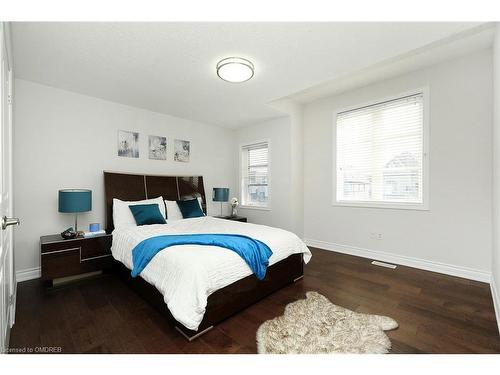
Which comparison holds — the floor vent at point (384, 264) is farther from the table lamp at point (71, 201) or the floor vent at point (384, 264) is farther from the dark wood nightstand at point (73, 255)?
the table lamp at point (71, 201)

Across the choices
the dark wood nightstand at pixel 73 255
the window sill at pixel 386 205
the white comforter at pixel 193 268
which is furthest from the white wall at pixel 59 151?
the window sill at pixel 386 205

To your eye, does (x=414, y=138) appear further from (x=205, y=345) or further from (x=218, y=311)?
(x=205, y=345)

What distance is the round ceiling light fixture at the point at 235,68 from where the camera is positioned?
251 cm

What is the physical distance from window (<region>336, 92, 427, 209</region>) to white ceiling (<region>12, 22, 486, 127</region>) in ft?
4.19

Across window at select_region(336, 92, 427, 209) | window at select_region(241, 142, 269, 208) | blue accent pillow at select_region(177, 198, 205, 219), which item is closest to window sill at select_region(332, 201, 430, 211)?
window at select_region(336, 92, 427, 209)

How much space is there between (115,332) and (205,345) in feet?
2.53

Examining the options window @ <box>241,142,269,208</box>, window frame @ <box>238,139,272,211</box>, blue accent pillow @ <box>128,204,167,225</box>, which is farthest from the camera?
window @ <box>241,142,269,208</box>

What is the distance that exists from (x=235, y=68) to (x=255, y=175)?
2.86 m

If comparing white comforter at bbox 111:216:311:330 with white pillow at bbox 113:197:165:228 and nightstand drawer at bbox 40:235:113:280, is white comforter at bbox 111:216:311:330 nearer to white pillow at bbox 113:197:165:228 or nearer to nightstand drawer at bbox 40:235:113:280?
nightstand drawer at bbox 40:235:113:280

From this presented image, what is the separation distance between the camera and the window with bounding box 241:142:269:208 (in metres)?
5.00

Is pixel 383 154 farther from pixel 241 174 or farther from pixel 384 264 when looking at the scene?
pixel 241 174

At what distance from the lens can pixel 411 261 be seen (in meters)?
3.40

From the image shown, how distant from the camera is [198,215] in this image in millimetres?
4074

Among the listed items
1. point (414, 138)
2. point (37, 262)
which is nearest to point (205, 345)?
point (37, 262)
